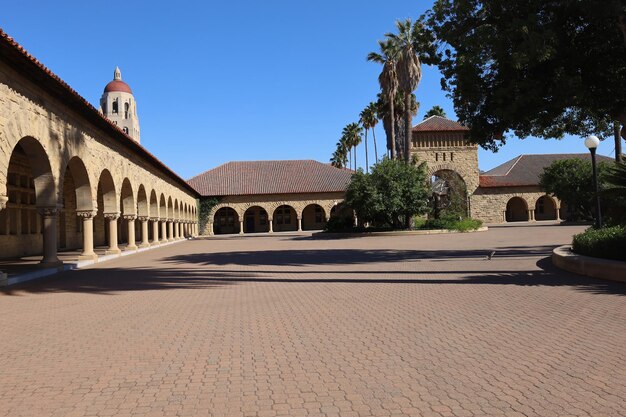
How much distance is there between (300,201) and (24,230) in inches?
1230

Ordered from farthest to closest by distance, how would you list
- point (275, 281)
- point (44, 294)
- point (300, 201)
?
point (300, 201) < point (275, 281) < point (44, 294)

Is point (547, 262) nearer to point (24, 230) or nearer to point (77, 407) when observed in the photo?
point (77, 407)

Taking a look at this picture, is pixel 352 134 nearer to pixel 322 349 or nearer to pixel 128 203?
pixel 128 203

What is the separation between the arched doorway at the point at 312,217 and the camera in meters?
56.1

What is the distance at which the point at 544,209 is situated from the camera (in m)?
59.0

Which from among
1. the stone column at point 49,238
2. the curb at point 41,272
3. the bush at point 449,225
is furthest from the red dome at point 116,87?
the stone column at point 49,238

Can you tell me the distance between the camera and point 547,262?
13977 mm

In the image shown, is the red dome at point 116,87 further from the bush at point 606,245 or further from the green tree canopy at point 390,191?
the bush at point 606,245

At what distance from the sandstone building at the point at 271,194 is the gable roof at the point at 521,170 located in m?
15.5

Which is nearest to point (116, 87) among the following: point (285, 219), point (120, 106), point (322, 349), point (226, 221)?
point (120, 106)

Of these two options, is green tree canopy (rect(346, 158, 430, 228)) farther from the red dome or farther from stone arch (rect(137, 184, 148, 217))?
the red dome

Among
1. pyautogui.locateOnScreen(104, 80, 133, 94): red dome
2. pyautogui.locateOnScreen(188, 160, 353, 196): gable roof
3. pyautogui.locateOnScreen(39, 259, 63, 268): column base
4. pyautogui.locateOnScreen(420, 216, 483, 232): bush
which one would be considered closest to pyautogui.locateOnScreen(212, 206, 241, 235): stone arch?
pyautogui.locateOnScreen(188, 160, 353, 196): gable roof

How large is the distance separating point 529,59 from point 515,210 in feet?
170

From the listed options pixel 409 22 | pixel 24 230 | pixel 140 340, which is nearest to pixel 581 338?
pixel 140 340
